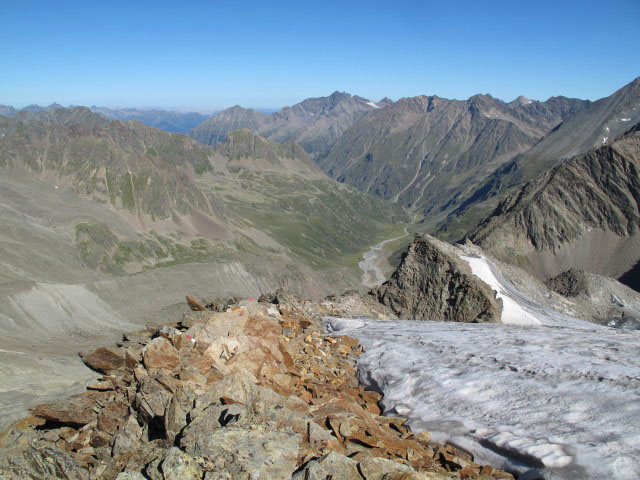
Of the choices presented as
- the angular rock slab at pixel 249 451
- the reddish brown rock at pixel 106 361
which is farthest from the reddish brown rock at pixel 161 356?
the angular rock slab at pixel 249 451

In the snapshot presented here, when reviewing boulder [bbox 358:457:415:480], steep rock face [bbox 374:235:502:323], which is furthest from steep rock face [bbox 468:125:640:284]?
boulder [bbox 358:457:415:480]

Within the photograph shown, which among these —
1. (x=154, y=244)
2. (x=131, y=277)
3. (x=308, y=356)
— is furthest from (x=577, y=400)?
(x=154, y=244)

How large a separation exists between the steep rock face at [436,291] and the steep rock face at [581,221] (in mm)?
97205

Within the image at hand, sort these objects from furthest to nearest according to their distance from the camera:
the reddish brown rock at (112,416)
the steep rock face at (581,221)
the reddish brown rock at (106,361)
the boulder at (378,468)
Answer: the steep rock face at (581,221) → the reddish brown rock at (106,361) → the reddish brown rock at (112,416) → the boulder at (378,468)

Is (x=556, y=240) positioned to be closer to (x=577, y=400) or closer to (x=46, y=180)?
(x=577, y=400)

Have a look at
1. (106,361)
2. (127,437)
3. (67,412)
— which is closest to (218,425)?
(127,437)

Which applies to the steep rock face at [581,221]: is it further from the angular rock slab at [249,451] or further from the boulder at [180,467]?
the boulder at [180,467]

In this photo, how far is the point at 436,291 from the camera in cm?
3969

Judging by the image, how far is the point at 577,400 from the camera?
14336 mm

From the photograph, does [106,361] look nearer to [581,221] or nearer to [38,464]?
[38,464]

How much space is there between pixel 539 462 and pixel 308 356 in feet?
32.9

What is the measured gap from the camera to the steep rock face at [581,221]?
128375mm

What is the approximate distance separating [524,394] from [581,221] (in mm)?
143490

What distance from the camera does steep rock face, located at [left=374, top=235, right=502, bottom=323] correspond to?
37812 mm
